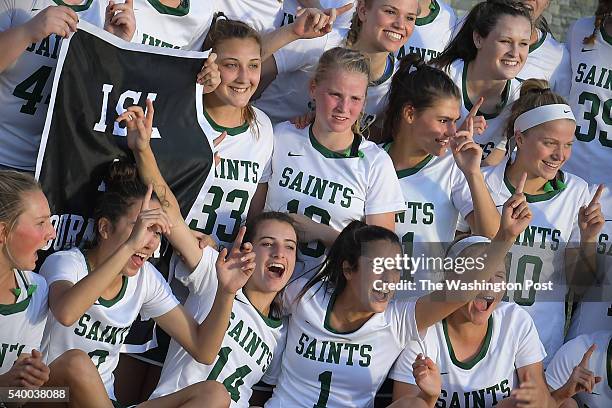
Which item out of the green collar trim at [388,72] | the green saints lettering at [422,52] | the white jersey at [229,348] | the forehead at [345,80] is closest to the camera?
the white jersey at [229,348]

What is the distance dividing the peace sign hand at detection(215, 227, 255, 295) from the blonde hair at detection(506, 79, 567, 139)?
172cm

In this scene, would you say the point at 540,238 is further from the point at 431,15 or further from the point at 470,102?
the point at 431,15

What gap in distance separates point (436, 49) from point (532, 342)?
179 cm

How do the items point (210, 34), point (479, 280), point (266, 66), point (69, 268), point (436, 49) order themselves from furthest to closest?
point (436, 49) → point (266, 66) → point (210, 34) → point (479, 280) → point (69, 268)

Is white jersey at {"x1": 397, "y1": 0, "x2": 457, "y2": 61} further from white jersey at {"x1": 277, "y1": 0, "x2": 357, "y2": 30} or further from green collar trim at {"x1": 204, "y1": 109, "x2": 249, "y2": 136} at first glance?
green collar trim at {"x1": 204, "y1": 109, "x2": 249, "y2": 136}

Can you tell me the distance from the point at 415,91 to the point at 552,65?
112cm

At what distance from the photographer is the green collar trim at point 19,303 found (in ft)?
13.4

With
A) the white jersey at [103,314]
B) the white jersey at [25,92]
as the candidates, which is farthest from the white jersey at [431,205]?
the white jersey at [25,92]

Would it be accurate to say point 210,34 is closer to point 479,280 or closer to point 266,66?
point 266,66

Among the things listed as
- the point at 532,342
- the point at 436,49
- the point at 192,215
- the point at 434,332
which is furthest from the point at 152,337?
the point at 436,49

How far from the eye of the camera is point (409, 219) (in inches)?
200

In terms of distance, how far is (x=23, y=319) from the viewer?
13.6 feet

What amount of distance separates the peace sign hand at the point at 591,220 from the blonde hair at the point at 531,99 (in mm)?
535

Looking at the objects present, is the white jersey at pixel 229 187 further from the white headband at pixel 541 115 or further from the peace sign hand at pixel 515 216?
the white headband at pixel 541 115
